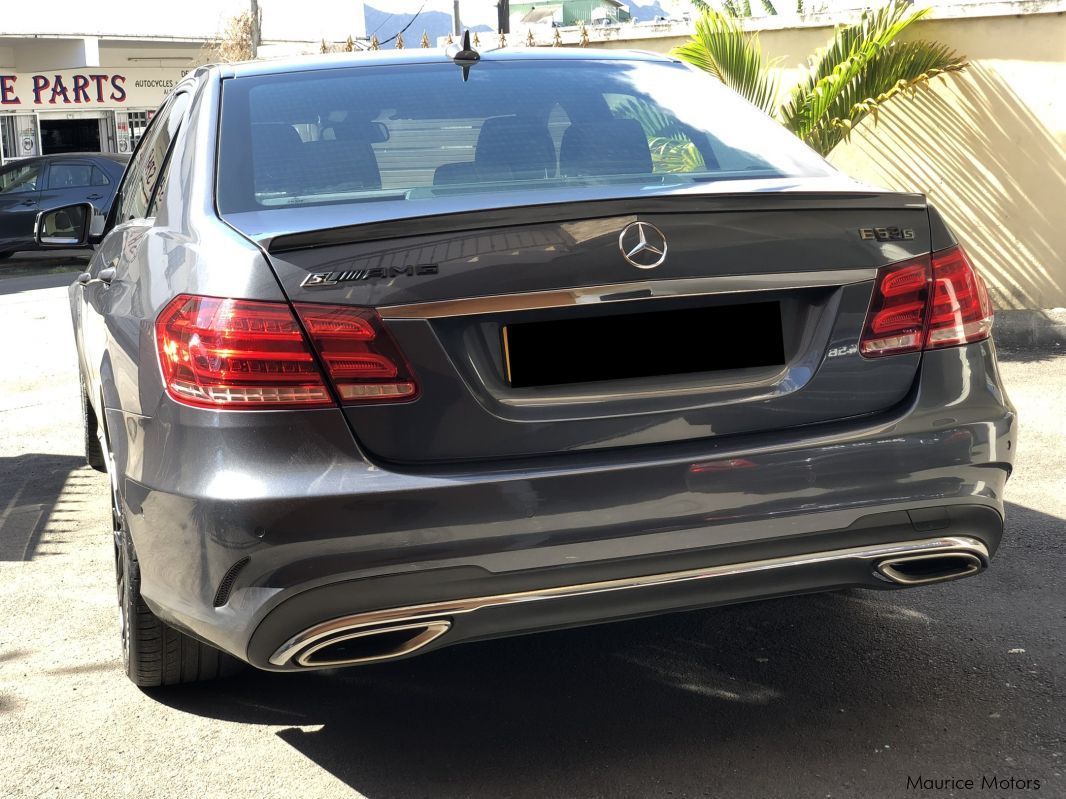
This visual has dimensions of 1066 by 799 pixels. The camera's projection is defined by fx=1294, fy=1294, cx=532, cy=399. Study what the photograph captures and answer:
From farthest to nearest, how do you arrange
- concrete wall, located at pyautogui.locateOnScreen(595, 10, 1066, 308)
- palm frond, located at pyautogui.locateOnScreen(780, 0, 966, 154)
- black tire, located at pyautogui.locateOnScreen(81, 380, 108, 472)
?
1. palm frond, located at pyautogui.locateOnScreen(780, 0, 966, 154)
2. concrete wall, located at pyautogui.locateOnScreen(595, 10, 1066, 308)
3. black tire, located at pyautogui.locateOnScreen(81, 380, 108, 472)

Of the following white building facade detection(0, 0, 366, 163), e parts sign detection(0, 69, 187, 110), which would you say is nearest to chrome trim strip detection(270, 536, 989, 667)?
white building facade detection(0, 0, 366, 163)

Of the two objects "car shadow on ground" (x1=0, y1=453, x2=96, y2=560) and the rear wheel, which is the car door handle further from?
"car shadow on ground" (x1=0, y1=453, x2=96, y2=560)

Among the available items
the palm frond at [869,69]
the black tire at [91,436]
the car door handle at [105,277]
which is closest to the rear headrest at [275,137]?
the car door handle at [105,277]

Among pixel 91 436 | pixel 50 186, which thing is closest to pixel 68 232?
pixel 91 436

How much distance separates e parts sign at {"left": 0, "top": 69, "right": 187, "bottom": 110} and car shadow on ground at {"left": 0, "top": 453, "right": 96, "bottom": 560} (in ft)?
71.4

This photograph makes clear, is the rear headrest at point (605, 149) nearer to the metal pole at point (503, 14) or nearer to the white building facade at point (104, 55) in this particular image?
the metal pole at point (503, 14)

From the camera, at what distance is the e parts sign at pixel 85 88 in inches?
1052

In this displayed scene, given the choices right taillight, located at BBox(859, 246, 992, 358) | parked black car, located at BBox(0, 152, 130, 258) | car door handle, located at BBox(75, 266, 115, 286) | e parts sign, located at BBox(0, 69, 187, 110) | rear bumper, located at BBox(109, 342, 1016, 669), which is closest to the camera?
rear bumper, located at BBox(109, 342, 1016, 669)

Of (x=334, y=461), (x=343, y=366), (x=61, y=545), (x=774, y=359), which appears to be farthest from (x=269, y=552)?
(x=61, y=545)

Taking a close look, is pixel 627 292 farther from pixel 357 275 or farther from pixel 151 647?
pixel 151 647

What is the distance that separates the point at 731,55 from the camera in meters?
9.08

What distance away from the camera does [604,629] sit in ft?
12.5

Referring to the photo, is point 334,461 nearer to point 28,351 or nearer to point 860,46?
point 860,46

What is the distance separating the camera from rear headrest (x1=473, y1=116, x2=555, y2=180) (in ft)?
10.2
